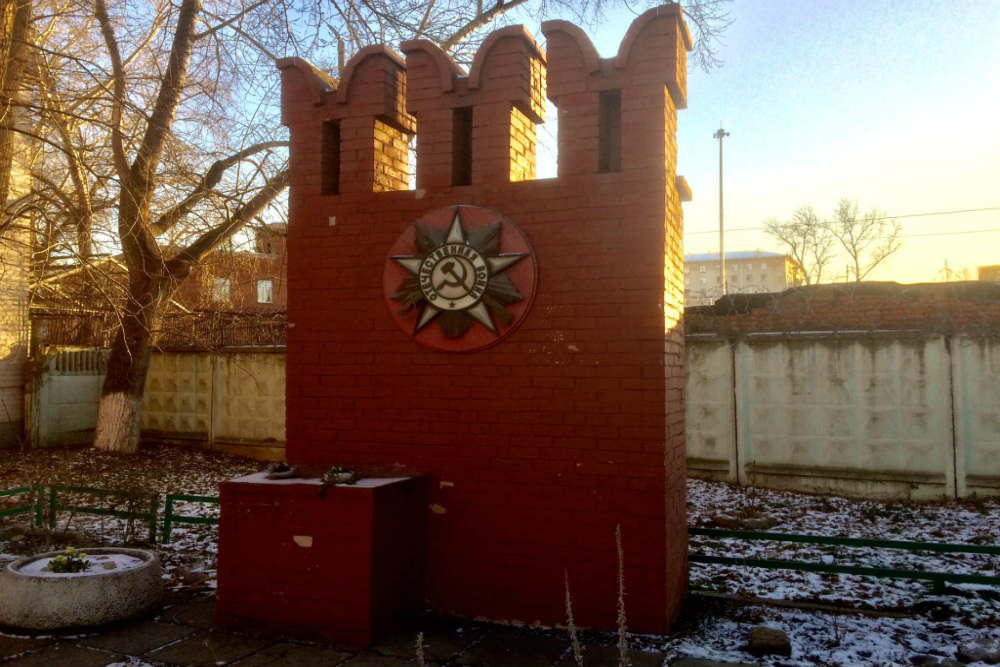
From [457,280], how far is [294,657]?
245 cm

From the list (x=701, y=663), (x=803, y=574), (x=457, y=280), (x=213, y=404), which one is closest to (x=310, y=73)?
(x=457, y=280)

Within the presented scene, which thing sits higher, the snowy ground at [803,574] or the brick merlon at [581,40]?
the brick merlon at [581,40]

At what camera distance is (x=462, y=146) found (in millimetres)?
5012

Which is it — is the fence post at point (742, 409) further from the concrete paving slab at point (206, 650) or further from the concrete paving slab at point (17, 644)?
the concrete paving slab at point (17, 644)

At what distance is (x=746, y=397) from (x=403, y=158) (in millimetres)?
6150

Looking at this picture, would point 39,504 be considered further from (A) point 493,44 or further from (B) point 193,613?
(A) point 493,44

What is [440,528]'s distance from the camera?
475 cm

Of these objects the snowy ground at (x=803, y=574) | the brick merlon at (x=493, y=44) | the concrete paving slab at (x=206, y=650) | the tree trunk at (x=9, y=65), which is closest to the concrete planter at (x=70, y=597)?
the concrete paving slab at (x=206, y=650)

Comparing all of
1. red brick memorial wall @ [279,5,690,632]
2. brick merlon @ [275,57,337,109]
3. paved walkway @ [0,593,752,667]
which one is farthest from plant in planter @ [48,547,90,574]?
brick merlon @ [275,57,337,109]

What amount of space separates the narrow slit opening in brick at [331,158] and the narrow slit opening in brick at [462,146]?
3.03ft

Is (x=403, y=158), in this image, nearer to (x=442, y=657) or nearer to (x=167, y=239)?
(x=442, y=657)

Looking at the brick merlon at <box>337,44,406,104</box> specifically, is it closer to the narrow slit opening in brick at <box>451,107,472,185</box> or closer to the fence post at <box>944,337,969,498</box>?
the narrow slit opening in brick at <box>451,107,472,185</box>

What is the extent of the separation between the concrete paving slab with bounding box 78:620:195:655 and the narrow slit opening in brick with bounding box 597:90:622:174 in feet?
13.0

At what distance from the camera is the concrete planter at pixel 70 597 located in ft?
14.4
